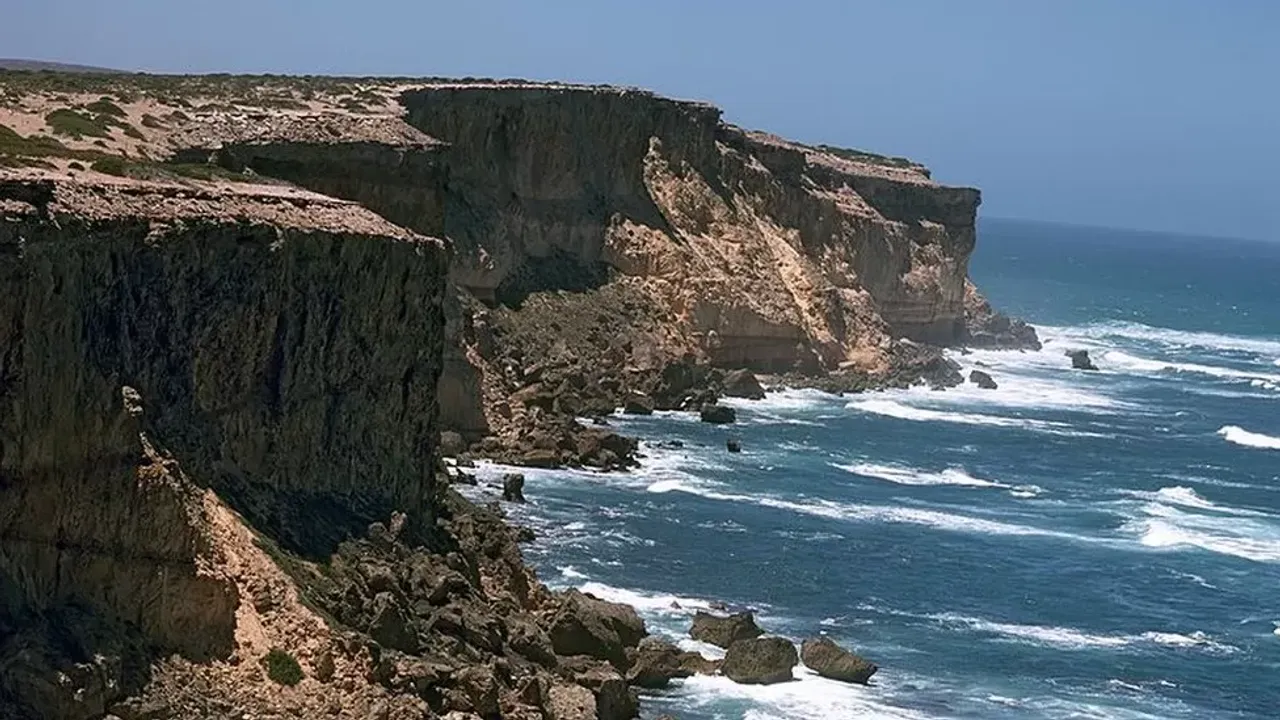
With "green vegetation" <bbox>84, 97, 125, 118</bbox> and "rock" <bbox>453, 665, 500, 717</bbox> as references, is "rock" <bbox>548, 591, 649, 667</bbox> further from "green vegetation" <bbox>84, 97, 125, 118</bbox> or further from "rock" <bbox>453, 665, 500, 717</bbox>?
"green vegetation" <bbox>84, 97, 125, 118</bbox>

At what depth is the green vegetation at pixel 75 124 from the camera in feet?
144

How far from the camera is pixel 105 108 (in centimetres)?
5028

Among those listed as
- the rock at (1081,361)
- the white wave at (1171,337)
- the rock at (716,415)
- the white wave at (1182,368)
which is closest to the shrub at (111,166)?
the rock at (716,415)

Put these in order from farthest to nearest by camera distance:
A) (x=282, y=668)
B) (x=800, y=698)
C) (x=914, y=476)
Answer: (x=914, y=476) → (x=800, y=698) → (x=282, y=668)

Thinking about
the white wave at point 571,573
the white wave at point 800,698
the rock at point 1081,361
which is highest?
the rock at point 1081,361

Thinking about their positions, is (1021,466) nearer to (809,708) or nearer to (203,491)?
(809,708)

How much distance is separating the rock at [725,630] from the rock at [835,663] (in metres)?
1.25

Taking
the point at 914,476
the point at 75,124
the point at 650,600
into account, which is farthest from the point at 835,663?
the point at 914,476

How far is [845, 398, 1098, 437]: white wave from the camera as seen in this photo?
282ft

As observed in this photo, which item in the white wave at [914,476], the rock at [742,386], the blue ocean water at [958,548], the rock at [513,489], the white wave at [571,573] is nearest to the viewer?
the blue ocean water at [958,548]

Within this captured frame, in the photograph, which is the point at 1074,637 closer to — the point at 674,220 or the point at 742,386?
the point at 742,386

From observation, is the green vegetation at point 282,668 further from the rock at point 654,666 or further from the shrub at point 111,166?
the shrub at point 111,166

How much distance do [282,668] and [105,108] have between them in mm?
24049

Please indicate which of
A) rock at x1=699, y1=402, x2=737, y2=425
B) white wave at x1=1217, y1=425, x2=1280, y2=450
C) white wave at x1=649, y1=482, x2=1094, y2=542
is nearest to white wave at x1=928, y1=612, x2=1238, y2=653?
white wave at x1=649, y1=482, x2=1094, y2=542
